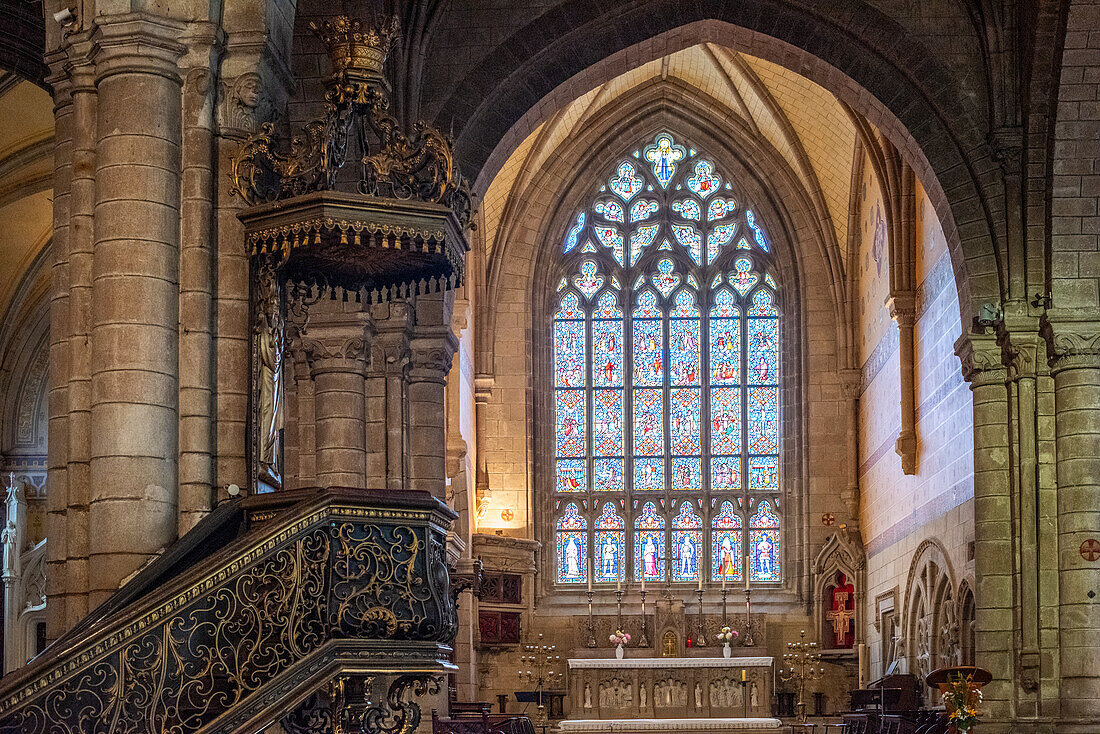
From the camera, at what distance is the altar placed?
2270 centimetres

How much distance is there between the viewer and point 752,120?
85.7ft

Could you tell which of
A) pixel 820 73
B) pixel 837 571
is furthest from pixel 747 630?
pixel 820 73

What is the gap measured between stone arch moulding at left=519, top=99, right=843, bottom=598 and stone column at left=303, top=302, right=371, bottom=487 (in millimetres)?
10734

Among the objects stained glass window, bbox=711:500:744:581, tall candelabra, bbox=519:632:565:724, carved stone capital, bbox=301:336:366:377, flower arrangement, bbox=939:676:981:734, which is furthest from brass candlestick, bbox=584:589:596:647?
flower arrangement, bbox=939:676:981:734

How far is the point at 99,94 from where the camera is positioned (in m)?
9.30

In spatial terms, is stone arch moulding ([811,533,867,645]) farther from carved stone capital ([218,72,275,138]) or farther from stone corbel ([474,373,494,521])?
carved stone capital ([218,72,275,138])

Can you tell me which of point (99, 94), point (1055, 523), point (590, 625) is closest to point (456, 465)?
point (590, 625)

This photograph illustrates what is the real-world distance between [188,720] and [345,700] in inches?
31.7

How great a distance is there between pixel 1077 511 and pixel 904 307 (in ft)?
20.5

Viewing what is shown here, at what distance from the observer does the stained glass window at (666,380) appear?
86.4 feet

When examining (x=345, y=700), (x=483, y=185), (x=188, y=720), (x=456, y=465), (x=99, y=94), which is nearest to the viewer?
(x=188, y=720)

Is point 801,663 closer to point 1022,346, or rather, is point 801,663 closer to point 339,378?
point 1022,346

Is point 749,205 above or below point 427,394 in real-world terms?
above

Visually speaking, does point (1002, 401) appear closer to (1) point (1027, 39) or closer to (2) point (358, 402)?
(1) point (1027, 39)
